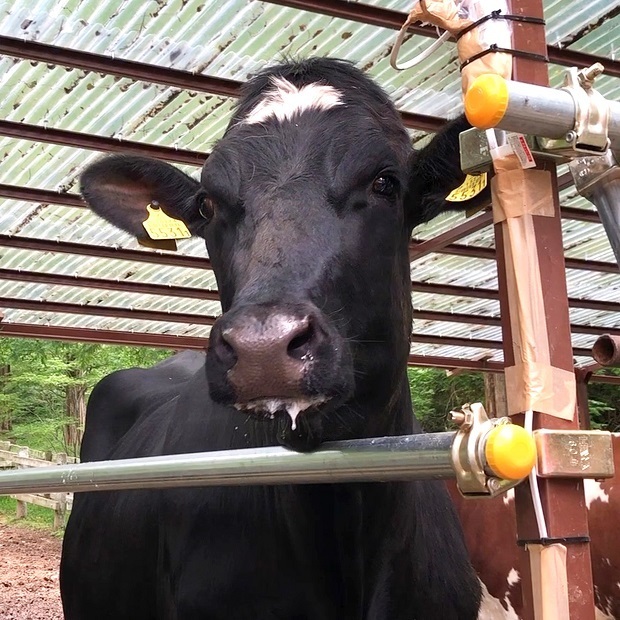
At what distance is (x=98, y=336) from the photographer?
9.38m

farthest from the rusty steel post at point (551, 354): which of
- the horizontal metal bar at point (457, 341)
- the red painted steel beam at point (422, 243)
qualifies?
the horizontal metal bar at point (457, 341)

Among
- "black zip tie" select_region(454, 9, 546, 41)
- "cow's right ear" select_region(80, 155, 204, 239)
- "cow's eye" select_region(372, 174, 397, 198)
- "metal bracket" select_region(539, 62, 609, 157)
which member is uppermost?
"cow's right ear" select_region(80, 155, 204, 239)

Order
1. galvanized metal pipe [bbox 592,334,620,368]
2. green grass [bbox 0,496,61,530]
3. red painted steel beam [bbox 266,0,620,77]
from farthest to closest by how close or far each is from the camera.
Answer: green grass [bbox 0,496,61,530] → red painted steel beam [bbox 266,0,620,77] → galvanized metal pipe [bbox 592,334,620,368]

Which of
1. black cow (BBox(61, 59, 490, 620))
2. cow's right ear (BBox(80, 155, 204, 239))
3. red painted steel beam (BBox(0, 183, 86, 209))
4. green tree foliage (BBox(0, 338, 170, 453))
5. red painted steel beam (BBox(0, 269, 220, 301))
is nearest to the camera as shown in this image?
black cow (BBox(61, 59, 490, 620))

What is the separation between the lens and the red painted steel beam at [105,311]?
8.50 metres

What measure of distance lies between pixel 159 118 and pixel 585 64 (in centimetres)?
264

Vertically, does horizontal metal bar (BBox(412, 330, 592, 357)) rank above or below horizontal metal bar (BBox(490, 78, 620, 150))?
above

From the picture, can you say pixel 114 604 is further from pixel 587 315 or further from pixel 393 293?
pixel 587 315

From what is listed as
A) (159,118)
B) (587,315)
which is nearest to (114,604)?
(159,118)

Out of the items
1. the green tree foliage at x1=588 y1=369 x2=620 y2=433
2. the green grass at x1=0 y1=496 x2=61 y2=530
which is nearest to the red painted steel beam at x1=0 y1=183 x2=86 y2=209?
the green grass at x1=0 y1=496 x2=61 y2=530

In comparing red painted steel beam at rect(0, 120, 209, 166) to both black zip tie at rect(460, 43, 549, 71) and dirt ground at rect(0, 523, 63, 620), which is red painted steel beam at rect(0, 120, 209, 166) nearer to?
black zip tie at rect(460, 43, 549, 71)

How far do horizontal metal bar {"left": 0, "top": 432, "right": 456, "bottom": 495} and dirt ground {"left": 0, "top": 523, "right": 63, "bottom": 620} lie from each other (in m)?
7.89

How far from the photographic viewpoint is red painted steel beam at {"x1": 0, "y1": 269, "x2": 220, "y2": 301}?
25.6 ft

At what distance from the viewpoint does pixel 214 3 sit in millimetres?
4434
